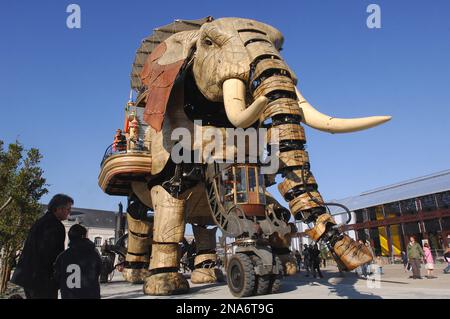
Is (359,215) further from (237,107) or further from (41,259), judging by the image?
(41,259)

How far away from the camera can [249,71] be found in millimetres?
5926

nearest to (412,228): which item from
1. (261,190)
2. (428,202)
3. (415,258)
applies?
(428,202)

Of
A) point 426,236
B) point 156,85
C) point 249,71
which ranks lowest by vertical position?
point 426,236

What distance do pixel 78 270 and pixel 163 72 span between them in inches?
196

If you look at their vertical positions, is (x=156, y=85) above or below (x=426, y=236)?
above

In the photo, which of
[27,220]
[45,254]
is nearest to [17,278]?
[45,254]

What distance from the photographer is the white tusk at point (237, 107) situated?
194 inches

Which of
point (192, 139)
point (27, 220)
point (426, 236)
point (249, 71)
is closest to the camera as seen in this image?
point (249, 71)

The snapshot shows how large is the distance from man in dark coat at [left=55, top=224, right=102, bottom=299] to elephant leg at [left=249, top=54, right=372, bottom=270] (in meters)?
2.16

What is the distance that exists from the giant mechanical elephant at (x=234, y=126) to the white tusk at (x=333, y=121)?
1 centimetres

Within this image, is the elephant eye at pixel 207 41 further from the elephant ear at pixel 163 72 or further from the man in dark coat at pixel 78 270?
the man in dark coat at pixel 78 270

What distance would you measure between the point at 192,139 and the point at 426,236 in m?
25.6
